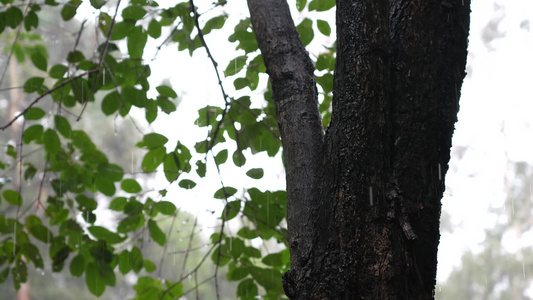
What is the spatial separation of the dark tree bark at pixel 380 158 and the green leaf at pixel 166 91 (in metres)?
1.14

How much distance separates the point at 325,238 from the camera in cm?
109

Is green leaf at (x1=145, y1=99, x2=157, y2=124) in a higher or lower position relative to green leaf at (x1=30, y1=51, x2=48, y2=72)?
lower

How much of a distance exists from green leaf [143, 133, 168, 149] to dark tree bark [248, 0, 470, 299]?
979mm

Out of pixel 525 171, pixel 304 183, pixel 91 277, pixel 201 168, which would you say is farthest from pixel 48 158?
pixel 525 171

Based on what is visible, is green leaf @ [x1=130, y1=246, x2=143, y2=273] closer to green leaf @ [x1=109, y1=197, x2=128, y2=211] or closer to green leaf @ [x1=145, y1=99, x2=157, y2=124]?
green leaf @ [x1=109, y1=197, x2=128, y2=211]

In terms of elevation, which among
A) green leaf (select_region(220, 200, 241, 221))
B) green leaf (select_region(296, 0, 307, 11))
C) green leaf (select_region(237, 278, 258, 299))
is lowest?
green leaf (select_region(237, 278, 258, 299))

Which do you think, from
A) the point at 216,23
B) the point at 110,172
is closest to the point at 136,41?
the point at 216,23

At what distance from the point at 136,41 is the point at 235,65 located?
438 millimetres

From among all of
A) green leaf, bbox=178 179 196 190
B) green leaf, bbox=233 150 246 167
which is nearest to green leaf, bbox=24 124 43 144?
green leaf, bbox=178 179 196 190

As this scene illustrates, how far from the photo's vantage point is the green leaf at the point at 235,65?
7.02 ft

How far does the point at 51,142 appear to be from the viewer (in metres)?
2.30

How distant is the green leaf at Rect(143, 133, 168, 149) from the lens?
2.09m

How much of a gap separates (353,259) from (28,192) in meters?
13.6

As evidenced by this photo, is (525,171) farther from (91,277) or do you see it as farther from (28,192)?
(91,277)
